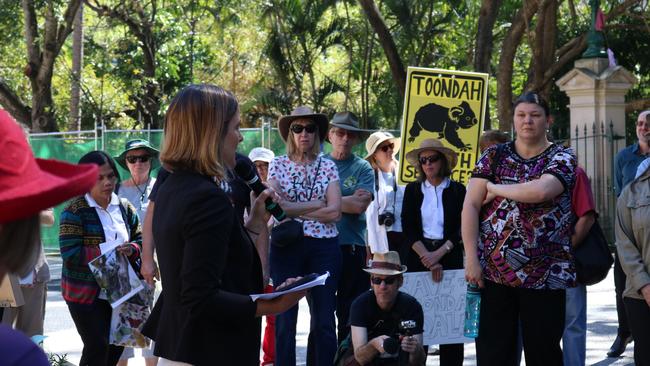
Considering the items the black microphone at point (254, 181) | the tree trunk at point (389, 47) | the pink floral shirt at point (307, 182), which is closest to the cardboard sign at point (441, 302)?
the pink floral shirt at point (307, 182)

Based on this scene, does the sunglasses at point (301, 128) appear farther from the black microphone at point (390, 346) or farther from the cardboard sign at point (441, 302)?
the black microphone at point (390, 346)

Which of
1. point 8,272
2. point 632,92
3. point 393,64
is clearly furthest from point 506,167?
point 632,92

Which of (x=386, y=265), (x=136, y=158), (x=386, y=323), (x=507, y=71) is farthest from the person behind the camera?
(x=507, y=71)

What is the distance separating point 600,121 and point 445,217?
938 centimetres

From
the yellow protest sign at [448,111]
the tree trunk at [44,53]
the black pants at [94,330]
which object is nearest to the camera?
the black pants at [94,330]

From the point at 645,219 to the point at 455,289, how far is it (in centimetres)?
245

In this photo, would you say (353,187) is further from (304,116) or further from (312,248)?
(312,248)

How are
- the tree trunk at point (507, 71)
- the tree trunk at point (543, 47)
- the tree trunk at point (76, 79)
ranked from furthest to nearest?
the tree trunk at point (76, 79)
the tree trunk at point (507, 71)
the tree trunk at point (543, 47)

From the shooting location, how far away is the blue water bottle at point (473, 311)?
6.34 metres

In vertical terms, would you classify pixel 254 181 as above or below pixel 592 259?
above

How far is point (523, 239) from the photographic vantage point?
6062 millimetres

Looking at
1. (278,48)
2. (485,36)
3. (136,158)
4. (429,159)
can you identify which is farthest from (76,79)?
(429,159)

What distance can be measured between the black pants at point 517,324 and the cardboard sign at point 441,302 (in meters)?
1.96

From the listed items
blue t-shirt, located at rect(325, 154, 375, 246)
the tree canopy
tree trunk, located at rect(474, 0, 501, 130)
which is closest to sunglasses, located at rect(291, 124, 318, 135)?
blue t-shirt, located at rect(325, 154, 375, 246)
